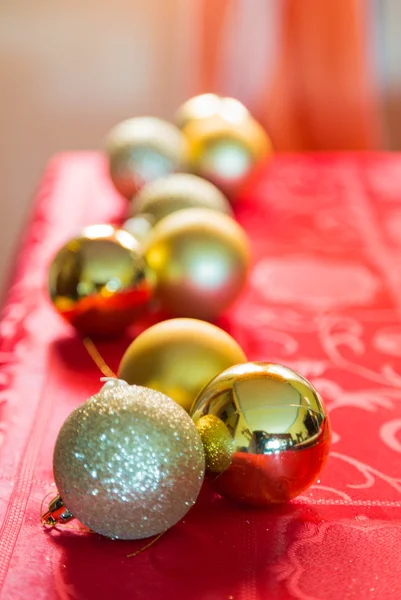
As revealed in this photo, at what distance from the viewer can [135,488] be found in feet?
1.82

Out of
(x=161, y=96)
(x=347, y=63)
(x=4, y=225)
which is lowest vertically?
(x=4, y=225)

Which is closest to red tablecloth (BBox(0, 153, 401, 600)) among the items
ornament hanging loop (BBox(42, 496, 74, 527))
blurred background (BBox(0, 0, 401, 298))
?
ornament hanging loop (BBox(42, 496, 74, 527))

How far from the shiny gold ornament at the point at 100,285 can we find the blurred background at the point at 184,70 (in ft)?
4.91

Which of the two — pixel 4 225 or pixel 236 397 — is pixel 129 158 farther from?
pixel 4 225

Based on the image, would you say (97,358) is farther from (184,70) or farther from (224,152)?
(184,70)

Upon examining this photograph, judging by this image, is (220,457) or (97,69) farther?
(97,69)

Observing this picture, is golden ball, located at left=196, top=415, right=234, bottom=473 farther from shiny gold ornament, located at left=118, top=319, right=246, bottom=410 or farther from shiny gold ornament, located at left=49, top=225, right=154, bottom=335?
shiny gold ornament, located at left=49, top=225, right=154, bottom=335

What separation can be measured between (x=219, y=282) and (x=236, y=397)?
11.9 inches

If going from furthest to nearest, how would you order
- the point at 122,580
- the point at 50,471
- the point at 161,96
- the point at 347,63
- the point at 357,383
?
1. the point at 161,96
2. the point at 347,63
3. the point at 357,383
4. the point at 50,471
5. the point at 122,580

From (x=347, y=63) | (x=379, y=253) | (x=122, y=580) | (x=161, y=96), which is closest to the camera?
(x=122, y=580)

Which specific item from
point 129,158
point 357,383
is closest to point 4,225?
point 129,158

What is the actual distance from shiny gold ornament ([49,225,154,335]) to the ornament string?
1 cm

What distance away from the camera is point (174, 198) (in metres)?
1.05

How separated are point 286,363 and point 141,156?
49 cm
